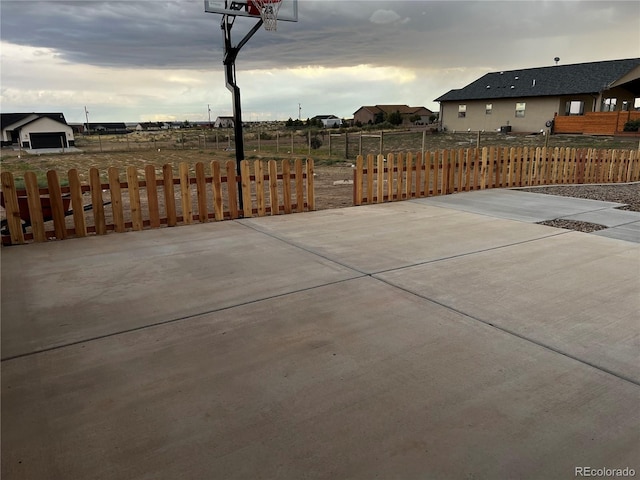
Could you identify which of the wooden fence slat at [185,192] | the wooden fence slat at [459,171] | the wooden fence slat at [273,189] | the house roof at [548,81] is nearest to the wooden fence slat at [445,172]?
the wooden fence slat at [459,171]

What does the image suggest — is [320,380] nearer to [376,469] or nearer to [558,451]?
[376,469]

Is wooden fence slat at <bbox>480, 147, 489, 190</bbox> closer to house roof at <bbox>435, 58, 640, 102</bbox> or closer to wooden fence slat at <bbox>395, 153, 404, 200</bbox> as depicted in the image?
wooden fence slat at <bbox>395, 153, 404, 200</bbox>

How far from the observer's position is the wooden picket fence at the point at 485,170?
9703 millimetres

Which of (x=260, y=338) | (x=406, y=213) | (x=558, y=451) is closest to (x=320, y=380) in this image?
(x=260, y=338)

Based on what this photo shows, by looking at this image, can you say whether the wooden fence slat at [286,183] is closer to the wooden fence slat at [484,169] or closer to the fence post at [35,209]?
the fence post at [35,209]

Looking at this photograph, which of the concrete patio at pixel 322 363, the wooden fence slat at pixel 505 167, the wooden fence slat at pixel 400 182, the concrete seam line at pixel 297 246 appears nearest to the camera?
the concrete patio at pixel 322 363

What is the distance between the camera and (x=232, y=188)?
Answer: 8156 millimetres

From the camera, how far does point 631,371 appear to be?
308 centimetres

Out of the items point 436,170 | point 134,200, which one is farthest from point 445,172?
point 134,200

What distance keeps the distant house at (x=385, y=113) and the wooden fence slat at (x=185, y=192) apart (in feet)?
251

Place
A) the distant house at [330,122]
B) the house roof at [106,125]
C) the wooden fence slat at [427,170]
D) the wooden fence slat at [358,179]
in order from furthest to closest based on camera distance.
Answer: the house roof at [106,125]
the distant house at [330,122]
the wooden fence slat at [427,170]
the wooden fence slat at [358,179]

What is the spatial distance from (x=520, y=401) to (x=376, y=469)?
108 cm

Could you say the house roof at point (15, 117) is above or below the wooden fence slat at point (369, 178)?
above

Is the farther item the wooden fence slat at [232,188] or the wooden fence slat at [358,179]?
the wooden fence slat at [358,179]
